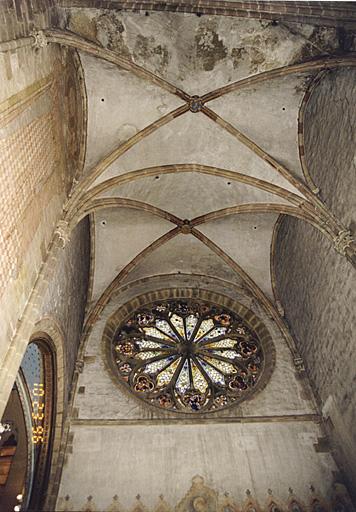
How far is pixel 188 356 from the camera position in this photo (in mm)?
10602

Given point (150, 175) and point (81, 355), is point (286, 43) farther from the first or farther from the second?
point (81, 355)

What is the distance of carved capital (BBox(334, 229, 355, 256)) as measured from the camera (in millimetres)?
7941

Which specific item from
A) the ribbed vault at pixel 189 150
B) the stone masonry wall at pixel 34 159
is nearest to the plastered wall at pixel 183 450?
the stone masonry wall at pixel 34 159

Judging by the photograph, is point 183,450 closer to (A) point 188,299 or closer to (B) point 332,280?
(B) point 332,280

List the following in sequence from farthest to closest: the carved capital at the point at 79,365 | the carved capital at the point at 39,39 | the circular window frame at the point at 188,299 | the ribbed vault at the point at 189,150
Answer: the carved capital at the point at 79,365 < the circular window frame at the point at 188,299 < the ribbed vault at the point at 189,150 < the carved capital at the point at 39,39

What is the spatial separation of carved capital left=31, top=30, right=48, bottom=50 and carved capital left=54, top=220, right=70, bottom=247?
2704 millimetres

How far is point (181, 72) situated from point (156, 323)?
5.71m

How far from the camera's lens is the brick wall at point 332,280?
8.01 meters

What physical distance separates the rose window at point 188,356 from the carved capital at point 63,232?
359 cm

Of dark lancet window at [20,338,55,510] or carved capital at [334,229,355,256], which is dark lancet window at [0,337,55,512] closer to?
dark lancet window at [20,338,55,510]

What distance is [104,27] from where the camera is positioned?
8250 millimetres

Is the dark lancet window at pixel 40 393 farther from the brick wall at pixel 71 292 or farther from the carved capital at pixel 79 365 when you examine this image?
the carved capital at pixel 79 365

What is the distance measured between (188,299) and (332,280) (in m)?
4.46

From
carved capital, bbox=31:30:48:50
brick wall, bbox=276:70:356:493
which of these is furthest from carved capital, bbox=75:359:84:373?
carved capital, bbox=31:30:48:50
